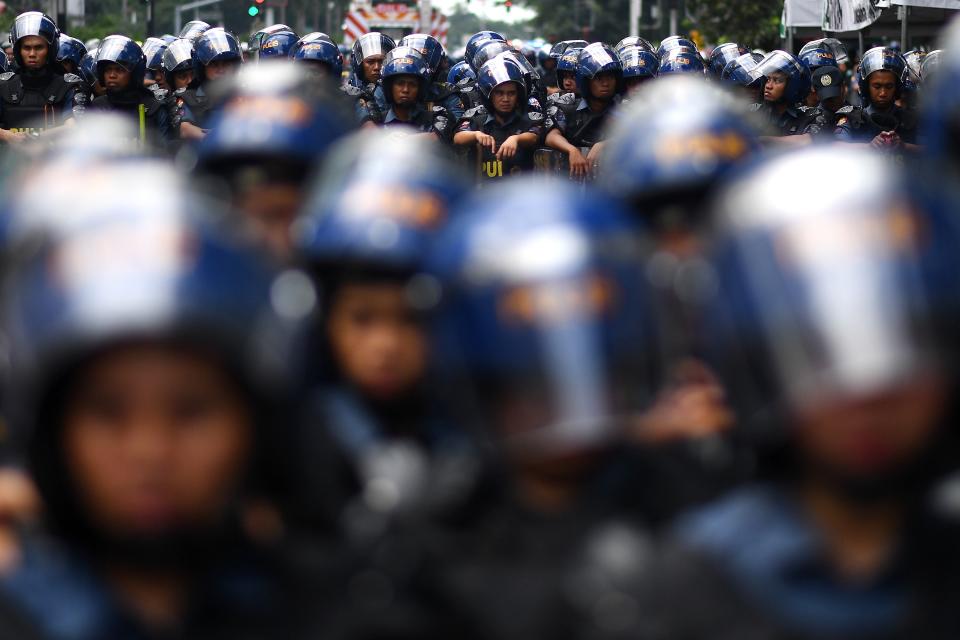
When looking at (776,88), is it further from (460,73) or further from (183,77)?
(460,73)

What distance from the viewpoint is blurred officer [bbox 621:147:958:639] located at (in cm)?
194

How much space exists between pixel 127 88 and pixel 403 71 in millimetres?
2806

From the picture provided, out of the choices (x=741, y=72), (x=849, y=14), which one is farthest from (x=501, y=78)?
(x=849, y=14)

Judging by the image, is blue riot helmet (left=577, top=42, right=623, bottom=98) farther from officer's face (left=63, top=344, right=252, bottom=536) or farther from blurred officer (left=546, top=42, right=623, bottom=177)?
officer's face (left=63, top=344, right=252, bottom=536)

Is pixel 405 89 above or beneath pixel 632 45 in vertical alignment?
beneath

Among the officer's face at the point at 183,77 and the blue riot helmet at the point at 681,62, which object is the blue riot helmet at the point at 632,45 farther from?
the officer's face at the point at 183,77

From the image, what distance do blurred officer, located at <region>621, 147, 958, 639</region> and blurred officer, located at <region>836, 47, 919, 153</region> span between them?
45.9ft

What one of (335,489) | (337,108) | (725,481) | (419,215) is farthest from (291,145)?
(725,481)

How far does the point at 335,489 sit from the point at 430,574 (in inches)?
30.0

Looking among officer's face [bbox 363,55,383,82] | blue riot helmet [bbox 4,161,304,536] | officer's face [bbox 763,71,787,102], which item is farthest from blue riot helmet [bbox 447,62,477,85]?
blue riot helmet [bbox 4,161,304,536]

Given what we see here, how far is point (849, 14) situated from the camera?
2111 centimetres

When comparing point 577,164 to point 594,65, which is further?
point 594,65

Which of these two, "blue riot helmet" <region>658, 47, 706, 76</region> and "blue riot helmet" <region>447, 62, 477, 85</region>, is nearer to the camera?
"blue riot helmet" <region>658, 47, 706, 76</region>

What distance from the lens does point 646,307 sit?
90.1 inches
